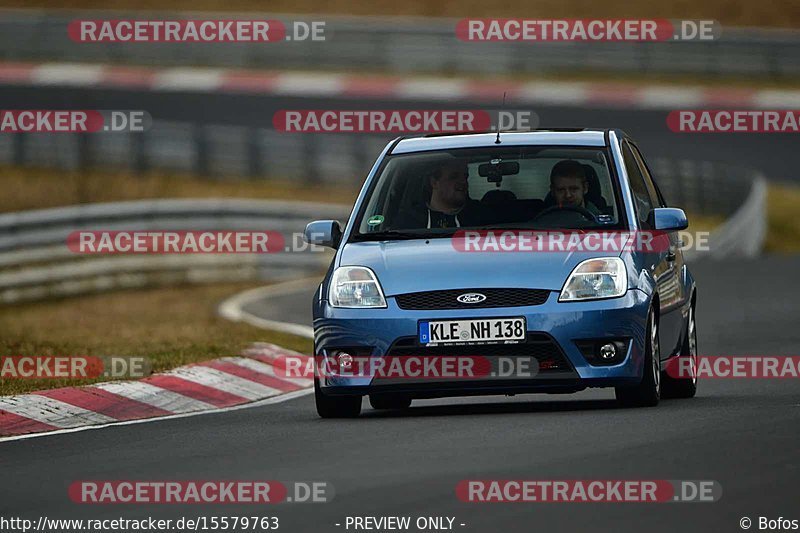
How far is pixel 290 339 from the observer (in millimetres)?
17297

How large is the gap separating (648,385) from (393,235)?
1702mm

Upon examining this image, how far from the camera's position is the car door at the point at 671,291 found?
11688 millimetres

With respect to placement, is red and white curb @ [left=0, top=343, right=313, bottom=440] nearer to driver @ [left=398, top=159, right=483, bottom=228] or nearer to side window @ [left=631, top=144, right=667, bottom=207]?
driver @ [left=398, top=159, right=483, bottom=228]

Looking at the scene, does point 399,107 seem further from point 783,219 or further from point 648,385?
point 648,385

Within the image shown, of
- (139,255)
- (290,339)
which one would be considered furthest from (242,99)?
(290,339)

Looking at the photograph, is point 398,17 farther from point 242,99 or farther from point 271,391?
point 271,391

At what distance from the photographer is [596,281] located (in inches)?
425

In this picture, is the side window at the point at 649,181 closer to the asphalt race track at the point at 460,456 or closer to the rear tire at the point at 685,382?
the rear tire at the point at 685,382

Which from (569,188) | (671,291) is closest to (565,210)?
(569,188)

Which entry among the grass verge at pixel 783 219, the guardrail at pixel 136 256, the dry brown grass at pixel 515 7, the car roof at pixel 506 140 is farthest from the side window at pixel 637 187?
the dry brown grass at pixel 515 7

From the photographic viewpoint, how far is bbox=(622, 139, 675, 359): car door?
11.4 meters

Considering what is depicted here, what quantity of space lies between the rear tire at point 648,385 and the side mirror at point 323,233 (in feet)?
6.17

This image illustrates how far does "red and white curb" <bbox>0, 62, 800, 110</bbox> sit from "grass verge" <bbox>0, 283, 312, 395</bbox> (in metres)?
15.0

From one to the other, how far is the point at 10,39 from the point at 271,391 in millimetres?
31809
